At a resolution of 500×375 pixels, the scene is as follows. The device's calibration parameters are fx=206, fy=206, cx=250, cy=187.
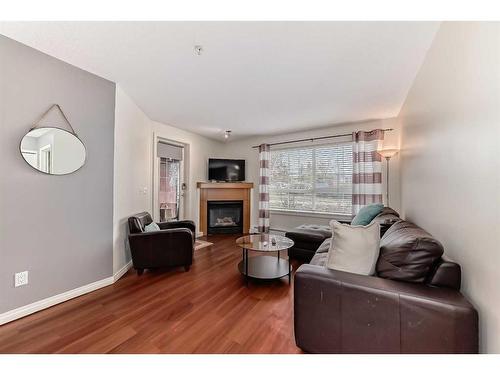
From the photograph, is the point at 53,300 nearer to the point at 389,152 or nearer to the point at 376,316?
the point at 376,316

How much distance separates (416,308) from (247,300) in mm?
1365

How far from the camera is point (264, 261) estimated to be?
8.95 ft

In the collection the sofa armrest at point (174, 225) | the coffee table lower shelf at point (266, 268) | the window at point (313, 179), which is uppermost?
the window at point (313, 179)

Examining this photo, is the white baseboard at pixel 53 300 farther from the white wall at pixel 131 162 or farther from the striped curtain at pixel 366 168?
the striped curtain at pixel 366 168

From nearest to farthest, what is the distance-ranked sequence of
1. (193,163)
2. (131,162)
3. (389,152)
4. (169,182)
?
(131,162)
(389,152)
(169,182)
(193,163)

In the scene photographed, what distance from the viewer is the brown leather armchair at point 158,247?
97.3 inches

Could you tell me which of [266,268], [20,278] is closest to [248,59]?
[266,268]

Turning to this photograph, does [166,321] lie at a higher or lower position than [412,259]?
lower

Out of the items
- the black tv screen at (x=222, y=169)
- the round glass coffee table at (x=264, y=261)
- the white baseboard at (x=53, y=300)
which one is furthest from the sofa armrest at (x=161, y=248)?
the black tv screen at (x=222, y=169)

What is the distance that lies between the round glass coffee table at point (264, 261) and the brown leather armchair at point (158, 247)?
0.68 m

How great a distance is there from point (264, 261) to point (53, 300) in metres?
2.15
